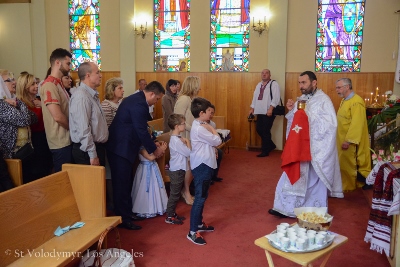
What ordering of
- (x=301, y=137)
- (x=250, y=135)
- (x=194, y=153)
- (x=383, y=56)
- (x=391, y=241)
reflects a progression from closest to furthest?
(x=391, y=241) → (x=194, y=153) → (x=301, y=137) → (x=383, y=56) → (x=250, y=135)

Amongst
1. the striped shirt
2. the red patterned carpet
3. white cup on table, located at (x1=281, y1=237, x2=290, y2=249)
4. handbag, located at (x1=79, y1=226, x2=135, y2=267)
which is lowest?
the red patterned carpet

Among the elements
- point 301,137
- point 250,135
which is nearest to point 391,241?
point 301,137

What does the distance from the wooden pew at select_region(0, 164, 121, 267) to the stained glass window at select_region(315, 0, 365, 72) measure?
6843 millimetres

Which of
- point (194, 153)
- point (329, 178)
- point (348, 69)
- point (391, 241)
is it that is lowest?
point (391, 241)

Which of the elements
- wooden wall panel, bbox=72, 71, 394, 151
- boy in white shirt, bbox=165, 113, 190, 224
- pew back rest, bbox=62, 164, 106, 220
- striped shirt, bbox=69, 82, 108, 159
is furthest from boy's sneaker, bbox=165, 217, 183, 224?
wooden wall panel, bbox=72, 71, 394, 151

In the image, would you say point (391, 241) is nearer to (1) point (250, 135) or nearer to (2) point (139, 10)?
(1) point (250, 135)

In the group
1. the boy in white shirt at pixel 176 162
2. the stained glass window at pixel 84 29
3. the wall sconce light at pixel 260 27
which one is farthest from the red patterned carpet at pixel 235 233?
the stained glass window at pixel 84 29

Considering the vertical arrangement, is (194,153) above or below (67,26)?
below

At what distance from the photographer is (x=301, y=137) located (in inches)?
163

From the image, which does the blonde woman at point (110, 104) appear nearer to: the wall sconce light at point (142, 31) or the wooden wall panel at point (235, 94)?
the wooden wall panel at point (235, 94)

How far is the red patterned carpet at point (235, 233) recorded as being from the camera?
11.1ft

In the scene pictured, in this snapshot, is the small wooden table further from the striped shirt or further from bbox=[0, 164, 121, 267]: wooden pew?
the striped shirt

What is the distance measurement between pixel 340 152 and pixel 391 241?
7.99 feet

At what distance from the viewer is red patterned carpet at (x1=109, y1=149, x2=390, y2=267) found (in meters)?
3.40
